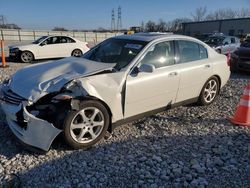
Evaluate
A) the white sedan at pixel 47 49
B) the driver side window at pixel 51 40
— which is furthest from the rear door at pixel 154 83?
the driver side window at pixel 51 40

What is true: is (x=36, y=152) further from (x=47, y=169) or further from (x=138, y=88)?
(x=138, y=88)

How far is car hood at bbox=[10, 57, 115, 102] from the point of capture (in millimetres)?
3656

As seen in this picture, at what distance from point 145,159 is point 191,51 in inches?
103

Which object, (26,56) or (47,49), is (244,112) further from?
(26,56)

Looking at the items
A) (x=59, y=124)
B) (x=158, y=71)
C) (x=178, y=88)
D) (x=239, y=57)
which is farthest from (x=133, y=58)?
(x=239, y=57)

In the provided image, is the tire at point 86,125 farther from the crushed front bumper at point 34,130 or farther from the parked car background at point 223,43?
the parked car background at point 223,43

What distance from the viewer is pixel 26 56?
12.9 metres

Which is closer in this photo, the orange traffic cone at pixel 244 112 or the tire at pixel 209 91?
the orange traffic cone at pixel 244 112

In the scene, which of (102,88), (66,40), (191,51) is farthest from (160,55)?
Answer: (66,40)

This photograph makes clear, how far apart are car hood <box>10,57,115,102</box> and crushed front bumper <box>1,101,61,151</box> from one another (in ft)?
0.77

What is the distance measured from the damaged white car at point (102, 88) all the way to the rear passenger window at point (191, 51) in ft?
0.06

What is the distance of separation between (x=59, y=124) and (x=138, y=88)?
1352mm

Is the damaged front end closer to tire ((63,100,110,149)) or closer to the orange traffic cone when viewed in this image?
tire ((63,100,110,149))

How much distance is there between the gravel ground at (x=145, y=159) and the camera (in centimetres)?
315
